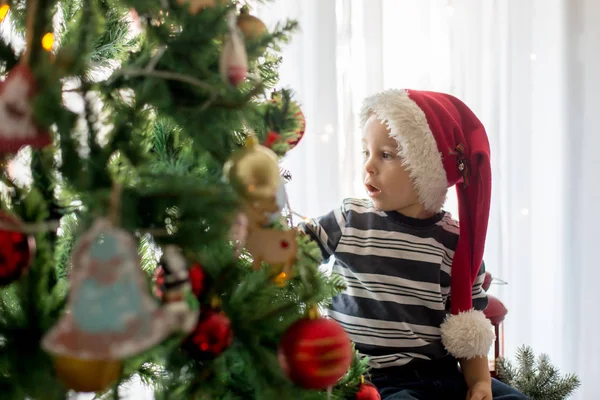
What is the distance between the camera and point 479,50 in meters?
1.52

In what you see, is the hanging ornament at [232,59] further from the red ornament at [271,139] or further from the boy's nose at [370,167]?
the boy's nose at [370,167]

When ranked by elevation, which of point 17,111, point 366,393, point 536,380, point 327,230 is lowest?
point 536,380

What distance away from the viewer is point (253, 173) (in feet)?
1.45

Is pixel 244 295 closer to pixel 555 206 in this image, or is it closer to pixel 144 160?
pixel 144 160

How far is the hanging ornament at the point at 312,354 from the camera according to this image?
0.44 m

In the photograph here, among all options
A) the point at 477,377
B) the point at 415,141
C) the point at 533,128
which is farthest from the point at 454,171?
the point at 533,128

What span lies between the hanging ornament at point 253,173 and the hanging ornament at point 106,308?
0.37ft

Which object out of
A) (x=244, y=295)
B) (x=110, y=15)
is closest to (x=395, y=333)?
(x=244, y=295)

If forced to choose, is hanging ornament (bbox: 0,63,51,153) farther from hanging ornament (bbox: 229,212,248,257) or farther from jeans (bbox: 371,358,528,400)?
jeans (bbox: 371,358,528,400)

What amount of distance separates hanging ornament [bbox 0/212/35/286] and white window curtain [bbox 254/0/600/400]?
46.0 inches

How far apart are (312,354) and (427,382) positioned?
61 cm

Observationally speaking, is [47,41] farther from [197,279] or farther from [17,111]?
[197,279]

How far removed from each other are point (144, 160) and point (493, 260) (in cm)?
138

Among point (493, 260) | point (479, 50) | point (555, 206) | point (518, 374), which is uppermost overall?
point (479, 50)
